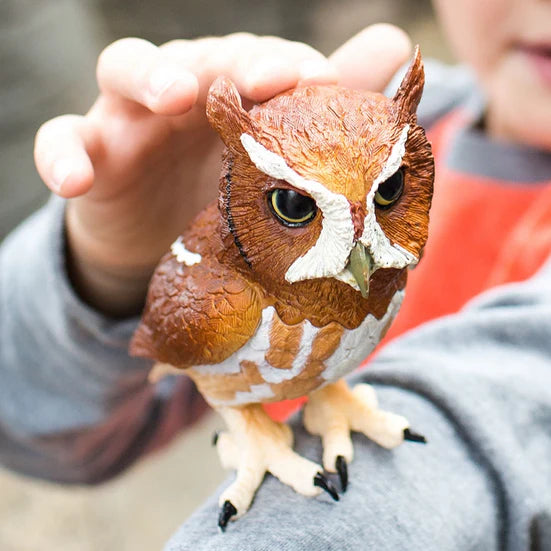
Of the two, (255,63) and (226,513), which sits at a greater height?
(255,63)

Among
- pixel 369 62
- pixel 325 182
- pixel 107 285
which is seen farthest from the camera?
pixel 107 285

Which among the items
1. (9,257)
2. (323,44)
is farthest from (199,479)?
(323,44)

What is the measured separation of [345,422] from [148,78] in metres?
0.28

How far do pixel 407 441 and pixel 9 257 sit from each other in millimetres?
551

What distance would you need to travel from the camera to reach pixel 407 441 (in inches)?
17.4

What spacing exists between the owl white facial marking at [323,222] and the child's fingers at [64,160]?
0.41 feet

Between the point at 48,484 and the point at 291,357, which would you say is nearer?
the point at 291,357

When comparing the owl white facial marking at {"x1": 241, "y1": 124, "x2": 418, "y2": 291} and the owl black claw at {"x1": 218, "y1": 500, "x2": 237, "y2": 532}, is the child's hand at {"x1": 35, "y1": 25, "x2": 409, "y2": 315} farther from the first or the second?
the owl black claw at {"x1": 218, "y1": 500, "x2": 237, "y2": 532}

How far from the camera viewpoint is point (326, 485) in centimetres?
39

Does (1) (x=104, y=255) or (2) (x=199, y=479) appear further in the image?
(2) (x=199, y=479)

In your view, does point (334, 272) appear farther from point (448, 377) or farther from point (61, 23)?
point (61, 23)

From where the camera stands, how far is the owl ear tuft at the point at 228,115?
0.34m

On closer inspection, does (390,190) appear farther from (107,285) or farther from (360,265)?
(107,285)

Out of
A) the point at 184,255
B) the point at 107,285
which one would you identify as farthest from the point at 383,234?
the point at 107,285
